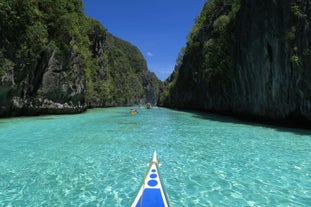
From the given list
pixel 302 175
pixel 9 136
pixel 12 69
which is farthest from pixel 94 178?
pixel 12 69

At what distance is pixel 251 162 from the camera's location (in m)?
7.79

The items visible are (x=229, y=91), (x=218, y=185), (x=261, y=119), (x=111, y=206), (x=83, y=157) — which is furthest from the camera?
(x=229, y=91)

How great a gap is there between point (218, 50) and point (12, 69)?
2697cm

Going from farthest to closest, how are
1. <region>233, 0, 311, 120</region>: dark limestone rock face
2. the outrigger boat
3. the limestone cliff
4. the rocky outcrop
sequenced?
1. the rocky outcrop
2. the limestone cliff
3. <region>233, 0, 311, 120</region>: dark limestone rock face
4. the outrigger boat

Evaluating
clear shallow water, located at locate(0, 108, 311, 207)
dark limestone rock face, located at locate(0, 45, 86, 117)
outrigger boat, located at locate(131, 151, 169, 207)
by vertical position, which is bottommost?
clear shallow water, located at locate(0, 108, 311, 207)

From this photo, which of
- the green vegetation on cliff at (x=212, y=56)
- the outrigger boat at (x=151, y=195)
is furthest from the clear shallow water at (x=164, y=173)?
the green vegetation on cliff at (x=212, y=56)

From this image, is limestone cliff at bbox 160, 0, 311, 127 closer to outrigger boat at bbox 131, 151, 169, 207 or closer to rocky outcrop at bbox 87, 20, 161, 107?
outrigger boat at bbox 131, 151, 169, 207

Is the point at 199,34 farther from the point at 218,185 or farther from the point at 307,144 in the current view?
the point at 218,185

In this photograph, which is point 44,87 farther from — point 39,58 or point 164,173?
point 164,173

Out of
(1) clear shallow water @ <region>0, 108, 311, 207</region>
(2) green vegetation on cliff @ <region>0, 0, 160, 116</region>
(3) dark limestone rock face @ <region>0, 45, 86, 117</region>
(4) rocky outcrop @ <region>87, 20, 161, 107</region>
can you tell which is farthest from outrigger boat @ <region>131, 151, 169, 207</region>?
(4) rocky outcrop @ <region>87, 20, 161, 107</region>

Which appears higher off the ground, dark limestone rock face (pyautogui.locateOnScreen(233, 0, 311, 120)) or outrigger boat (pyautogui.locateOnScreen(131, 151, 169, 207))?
dark limestone rock face (pyautogui.locateOnScreen(233, 0, 311, 120))

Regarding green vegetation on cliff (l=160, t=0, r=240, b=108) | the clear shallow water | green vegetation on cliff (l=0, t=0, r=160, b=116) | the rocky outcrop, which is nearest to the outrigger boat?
the clear shallow water

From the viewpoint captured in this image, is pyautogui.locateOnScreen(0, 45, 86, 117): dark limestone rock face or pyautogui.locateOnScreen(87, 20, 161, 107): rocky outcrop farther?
pyautogui.locateOnScreen(87, 20, 161, 107): rocky outcrop

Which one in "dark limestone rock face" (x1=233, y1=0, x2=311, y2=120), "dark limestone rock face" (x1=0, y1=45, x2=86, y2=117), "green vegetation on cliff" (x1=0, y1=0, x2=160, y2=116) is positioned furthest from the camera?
"dark limestone rock face" (x1=0, y1=45, x2=86, y2=117)
